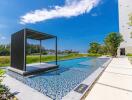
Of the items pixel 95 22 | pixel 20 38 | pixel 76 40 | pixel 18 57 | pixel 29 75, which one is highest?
pixel 95 22

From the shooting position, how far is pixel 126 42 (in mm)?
31484

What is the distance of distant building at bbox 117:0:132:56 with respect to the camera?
31.2 meters

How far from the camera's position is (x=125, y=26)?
31578 mm

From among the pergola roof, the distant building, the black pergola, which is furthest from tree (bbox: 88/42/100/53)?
the black pergola

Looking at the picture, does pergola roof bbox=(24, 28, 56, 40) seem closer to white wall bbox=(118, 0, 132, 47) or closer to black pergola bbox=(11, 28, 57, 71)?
black pergola bbox=(11, 28, 57, 71)

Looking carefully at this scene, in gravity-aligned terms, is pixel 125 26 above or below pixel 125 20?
below

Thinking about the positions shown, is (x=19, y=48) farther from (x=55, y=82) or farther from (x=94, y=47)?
(x=94, y=47)

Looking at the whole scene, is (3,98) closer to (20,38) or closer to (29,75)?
(29,75)

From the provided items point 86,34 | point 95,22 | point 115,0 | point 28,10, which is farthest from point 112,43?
point 86,34

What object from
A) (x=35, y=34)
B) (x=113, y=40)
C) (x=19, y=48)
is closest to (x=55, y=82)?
(x=19, y=48)

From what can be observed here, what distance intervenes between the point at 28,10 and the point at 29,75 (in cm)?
2167

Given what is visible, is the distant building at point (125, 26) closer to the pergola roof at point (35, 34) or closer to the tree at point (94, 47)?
the tree at point (94, 47)

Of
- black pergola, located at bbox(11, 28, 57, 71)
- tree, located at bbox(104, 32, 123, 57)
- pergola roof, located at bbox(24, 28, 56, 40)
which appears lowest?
black pergola, located at bbox(11, 28, 57, 71)

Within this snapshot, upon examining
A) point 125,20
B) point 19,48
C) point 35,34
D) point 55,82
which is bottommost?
point 55,82
